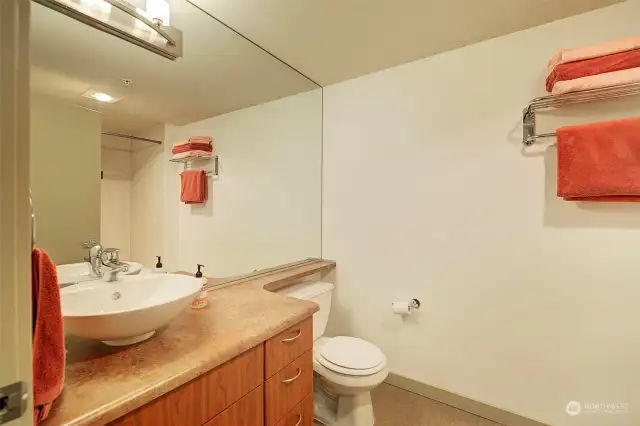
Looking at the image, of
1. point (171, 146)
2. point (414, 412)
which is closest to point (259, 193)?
point (171, 146)

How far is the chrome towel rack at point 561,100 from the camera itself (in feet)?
4.28

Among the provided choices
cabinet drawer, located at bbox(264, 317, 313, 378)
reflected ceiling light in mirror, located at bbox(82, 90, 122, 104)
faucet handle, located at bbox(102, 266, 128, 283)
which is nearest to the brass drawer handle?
cabinet drawer, located at bbox(264, 317, 313, 378)

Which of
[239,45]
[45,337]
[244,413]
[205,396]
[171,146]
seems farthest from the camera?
[239,45]

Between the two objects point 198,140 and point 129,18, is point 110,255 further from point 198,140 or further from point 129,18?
point 129,18

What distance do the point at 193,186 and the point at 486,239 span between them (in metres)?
1.75

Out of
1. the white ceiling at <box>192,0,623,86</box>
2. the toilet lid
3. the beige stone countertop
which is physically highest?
the white ceiling at <box>192,0,623,86</box>

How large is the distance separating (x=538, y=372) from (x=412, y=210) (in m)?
A: 1.13

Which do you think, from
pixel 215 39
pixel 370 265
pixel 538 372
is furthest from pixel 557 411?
pixel 215 39

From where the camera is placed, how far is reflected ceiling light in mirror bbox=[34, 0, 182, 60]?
1115 mm

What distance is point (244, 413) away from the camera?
982 mm

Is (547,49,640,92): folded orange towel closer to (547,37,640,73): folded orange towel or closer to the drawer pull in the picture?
(547,37,640,73): folded orange towel

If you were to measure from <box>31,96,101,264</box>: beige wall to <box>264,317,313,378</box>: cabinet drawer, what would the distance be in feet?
2.85

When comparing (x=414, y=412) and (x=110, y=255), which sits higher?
(x=110, y=255)

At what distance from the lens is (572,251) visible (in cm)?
152
